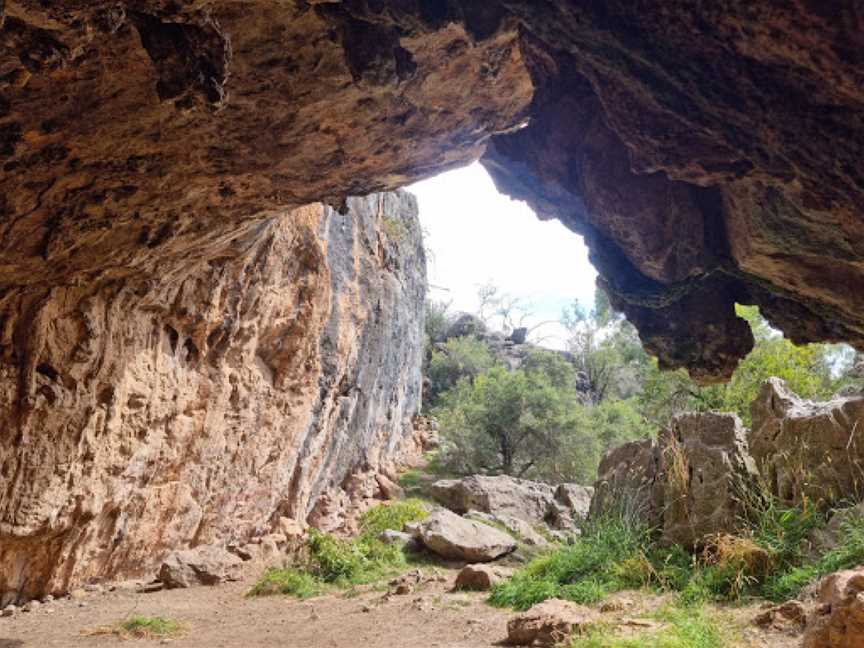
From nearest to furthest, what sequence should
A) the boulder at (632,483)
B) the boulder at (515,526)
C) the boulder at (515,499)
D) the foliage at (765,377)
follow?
the boulder at (632,483) < the boulder at (515,526) < the boulder at (515,499) < the foliage at (765,377)

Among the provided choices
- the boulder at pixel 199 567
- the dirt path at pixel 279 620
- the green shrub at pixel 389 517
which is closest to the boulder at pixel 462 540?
the green shrub at pixel 389 517

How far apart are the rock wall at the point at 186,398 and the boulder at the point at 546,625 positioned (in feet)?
15.5

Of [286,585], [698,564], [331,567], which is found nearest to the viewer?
[698,564]

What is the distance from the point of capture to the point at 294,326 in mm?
10828

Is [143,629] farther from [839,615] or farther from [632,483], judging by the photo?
[632,483]

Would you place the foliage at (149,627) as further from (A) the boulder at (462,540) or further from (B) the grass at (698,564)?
(A) the boulder at (462,540)

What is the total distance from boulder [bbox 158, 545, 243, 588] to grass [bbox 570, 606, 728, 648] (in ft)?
18.2

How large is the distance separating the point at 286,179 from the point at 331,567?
640 centimetres

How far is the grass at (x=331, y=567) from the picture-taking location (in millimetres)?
8898

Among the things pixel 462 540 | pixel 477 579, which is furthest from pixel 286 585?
pixel 462 540

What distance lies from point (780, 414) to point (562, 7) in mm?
6873

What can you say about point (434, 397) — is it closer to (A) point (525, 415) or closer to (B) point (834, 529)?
(A) point (525, 415)

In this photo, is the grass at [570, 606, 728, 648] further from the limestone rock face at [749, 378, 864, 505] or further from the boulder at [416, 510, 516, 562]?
the boulder at [416, 510, 516, 562]

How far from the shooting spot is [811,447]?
7.44 meters
